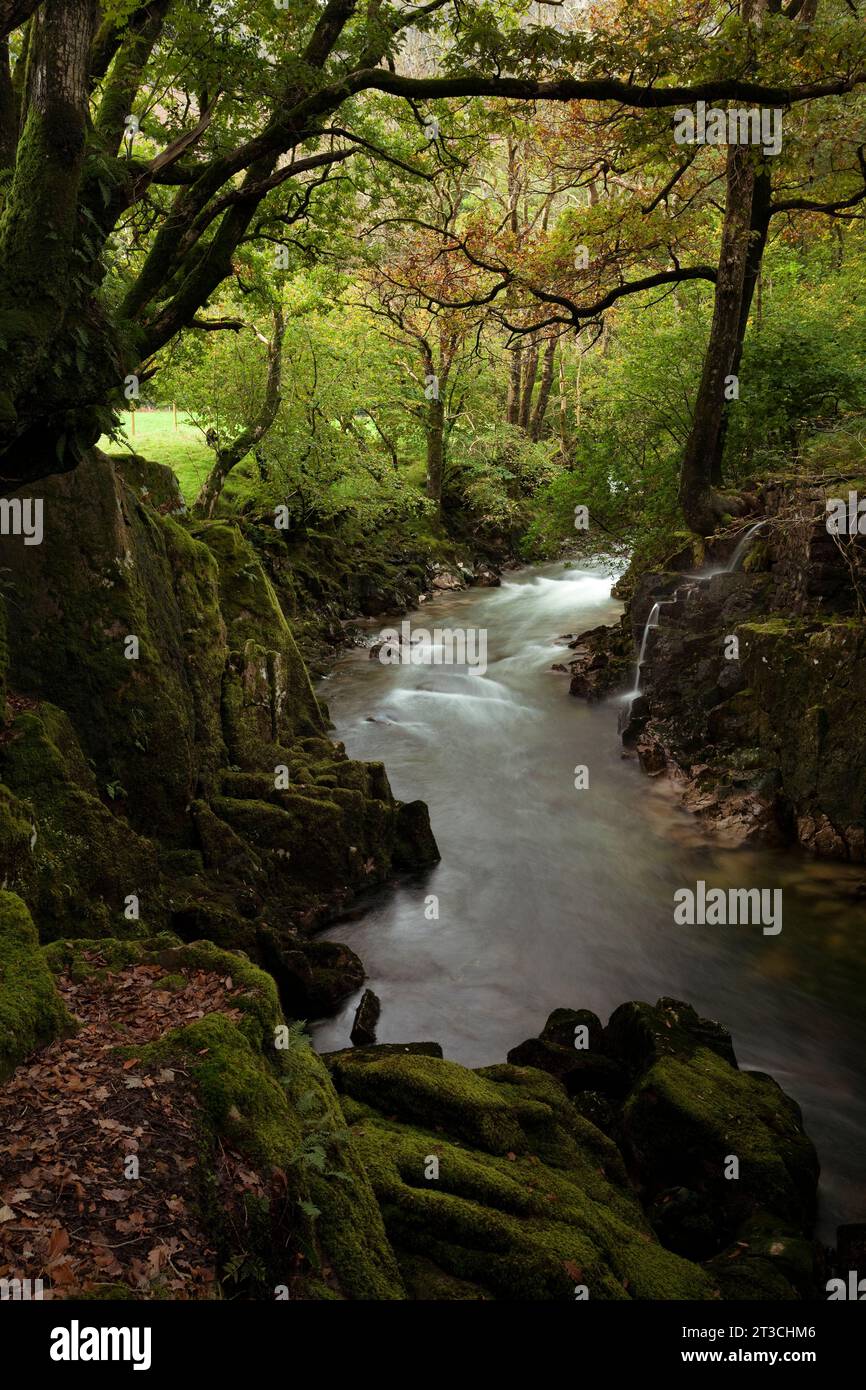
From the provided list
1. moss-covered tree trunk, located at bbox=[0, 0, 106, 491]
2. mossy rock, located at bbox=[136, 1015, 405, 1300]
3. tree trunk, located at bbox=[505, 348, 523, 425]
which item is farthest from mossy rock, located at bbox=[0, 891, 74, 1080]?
tree trunk, located at bbox=[505, 348, 523, 425]

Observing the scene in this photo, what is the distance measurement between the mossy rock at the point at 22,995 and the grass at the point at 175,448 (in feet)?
60.2

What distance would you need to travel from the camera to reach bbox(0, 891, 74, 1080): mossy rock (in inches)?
164

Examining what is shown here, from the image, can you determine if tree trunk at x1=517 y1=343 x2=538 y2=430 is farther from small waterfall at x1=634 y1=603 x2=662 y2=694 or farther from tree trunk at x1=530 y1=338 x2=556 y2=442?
small waterfall at x1=634 y1=603 x2=662 y2=694

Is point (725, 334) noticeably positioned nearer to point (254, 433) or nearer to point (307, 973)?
point (254, 433)

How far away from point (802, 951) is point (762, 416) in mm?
10248

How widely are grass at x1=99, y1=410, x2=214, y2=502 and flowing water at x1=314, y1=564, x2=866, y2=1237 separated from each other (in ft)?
42.2

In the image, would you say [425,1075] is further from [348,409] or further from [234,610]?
[348,409]

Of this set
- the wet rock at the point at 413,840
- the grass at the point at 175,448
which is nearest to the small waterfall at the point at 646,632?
the wet rock at the point at 413,840

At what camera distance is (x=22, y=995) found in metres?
4.35

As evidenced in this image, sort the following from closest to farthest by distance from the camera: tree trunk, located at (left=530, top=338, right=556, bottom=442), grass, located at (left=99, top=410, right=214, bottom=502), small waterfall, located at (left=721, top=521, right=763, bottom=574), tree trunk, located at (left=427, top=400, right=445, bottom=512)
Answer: small waterfall, located at (left=721, top=521, right=763, bottom=574)
grass, located at (left=99, top=410, right=214, bottom=502)
tree trunk, located at (left=427, top=400, right=445, bottom=512)
tree trunk, located at (left=530, top=338, right=556, bottom=442)

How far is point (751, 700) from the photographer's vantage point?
1313cm

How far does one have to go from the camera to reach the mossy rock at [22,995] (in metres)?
4.16

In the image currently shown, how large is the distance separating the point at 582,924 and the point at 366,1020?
12.4ft

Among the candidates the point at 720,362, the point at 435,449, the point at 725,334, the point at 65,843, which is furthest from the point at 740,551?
the point at 435,449
